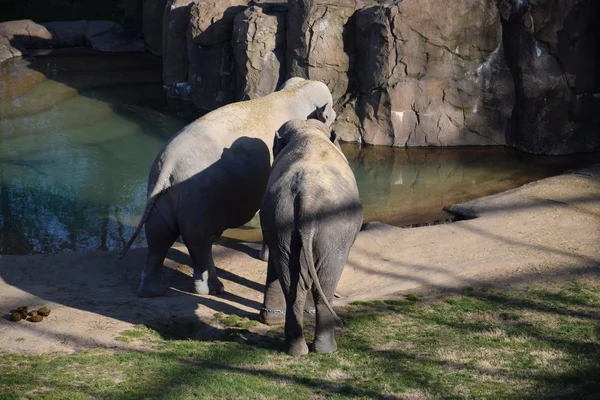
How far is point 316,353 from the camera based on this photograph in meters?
6.33

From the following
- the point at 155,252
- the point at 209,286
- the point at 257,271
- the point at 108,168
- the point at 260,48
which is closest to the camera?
the point at 155,252

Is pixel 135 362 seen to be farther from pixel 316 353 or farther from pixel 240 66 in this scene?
pixel 240 66

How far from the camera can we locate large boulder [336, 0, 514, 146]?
13.9 m

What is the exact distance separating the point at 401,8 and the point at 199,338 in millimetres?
8658

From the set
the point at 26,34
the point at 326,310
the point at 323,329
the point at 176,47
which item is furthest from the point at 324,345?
the point at 26,34

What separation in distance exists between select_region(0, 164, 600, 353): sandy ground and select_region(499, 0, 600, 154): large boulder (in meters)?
3.77

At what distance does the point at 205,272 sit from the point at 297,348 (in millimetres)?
1874

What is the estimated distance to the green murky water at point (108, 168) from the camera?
37.2ft

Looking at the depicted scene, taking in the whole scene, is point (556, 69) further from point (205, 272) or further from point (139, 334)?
point (139, 334)

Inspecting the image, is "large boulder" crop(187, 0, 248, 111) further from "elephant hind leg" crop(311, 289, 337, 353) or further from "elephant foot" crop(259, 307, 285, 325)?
"elephant hind leg" crop(311, 289, 337, 353)

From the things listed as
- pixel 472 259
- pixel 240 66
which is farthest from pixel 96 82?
pixel 472 259

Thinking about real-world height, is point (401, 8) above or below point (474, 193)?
above

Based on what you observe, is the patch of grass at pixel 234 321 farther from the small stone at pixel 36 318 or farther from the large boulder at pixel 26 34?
the large boulder at pixel 26 34

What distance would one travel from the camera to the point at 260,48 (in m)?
14.7
